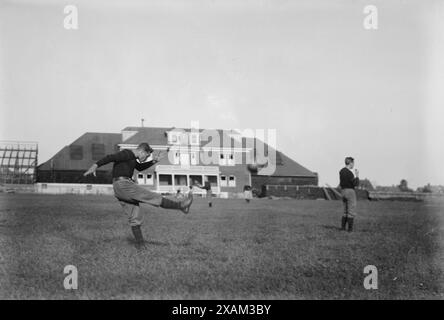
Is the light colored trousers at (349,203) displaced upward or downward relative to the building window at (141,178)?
downward

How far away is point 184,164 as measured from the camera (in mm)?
50688

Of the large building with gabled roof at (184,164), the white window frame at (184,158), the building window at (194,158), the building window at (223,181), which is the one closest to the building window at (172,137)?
the large building with gabled roof at (184,164)

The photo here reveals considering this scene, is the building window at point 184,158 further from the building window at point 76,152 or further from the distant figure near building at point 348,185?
the distant figure near building at point 348,185

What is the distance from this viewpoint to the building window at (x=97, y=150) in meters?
58.4

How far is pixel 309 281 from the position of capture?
18.5ft

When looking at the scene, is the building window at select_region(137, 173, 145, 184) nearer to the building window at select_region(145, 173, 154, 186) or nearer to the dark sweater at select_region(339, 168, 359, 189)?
the building window at select_region(145, 173, 154, 186)

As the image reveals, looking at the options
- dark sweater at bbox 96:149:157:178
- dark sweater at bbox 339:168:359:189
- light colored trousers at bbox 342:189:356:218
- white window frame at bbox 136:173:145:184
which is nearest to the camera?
dark sweater at bbox 96:149:157:178

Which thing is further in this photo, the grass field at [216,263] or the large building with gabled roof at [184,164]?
the large building with gabled roof at [184,164]

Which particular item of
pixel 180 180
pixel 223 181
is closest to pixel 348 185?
pixel 180 180

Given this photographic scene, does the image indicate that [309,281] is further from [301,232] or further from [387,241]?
[301,232]

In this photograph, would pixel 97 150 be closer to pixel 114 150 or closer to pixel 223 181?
pixel 114 150

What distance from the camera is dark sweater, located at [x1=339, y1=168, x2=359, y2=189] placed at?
11723 mm

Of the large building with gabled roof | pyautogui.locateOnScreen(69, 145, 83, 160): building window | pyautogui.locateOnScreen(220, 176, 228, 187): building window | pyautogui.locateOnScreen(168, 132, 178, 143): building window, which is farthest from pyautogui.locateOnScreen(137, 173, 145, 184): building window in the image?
pyautogui.locateOnScreen(69, 145, 83, 160): building window
